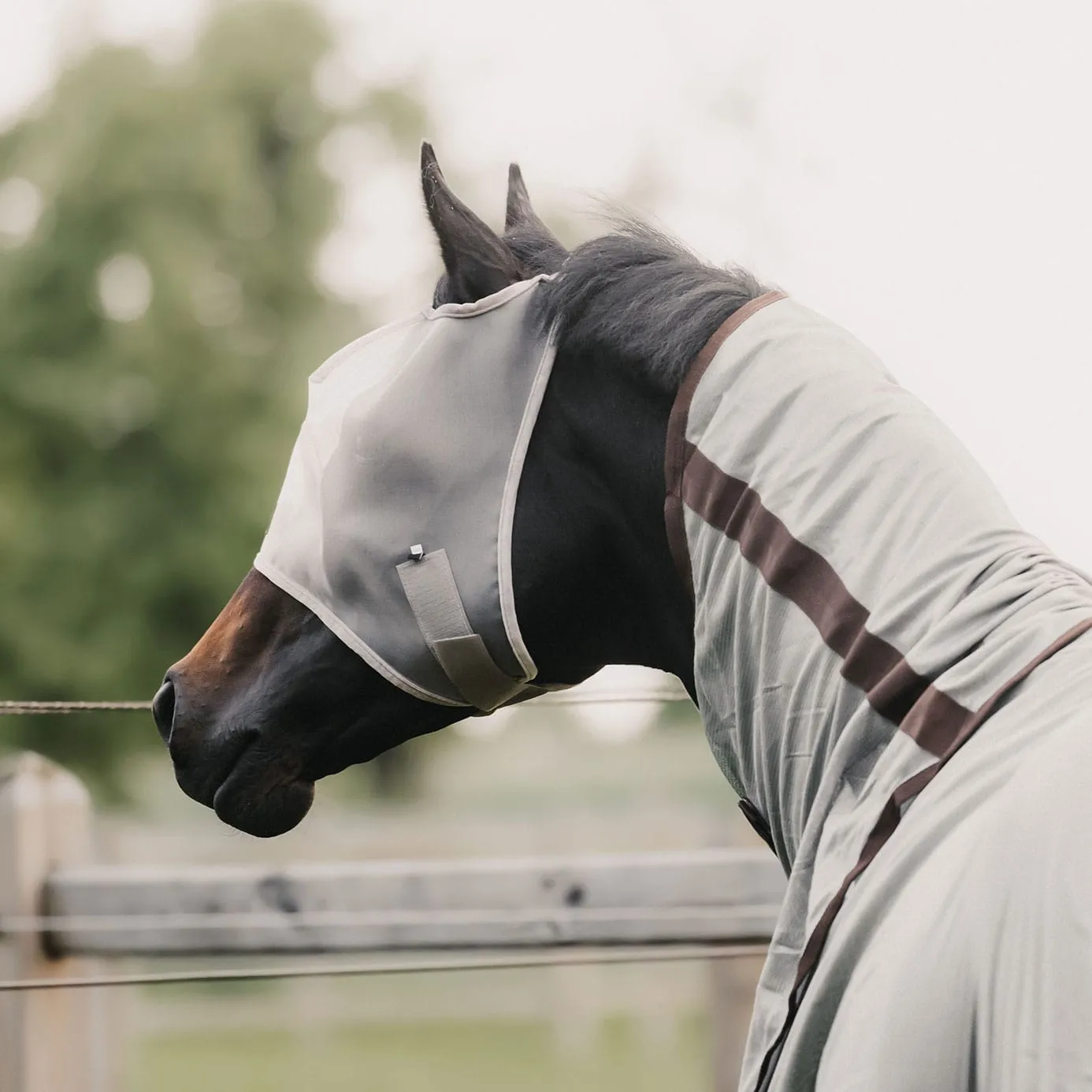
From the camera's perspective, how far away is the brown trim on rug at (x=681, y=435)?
1.32 meters

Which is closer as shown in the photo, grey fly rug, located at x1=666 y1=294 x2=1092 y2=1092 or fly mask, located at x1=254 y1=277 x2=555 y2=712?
grey fly rug, located at x1=666 y1=294 x2=1092 y2=1092

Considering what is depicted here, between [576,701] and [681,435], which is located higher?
[681,435]

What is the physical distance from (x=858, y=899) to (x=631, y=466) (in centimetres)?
53

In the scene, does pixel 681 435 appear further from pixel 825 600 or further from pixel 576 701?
pixel 576 701

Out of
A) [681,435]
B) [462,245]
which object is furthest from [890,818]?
Answer: [462,245]

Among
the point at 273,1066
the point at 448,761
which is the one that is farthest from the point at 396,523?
the point at 448,761

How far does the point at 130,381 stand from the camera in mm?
10578

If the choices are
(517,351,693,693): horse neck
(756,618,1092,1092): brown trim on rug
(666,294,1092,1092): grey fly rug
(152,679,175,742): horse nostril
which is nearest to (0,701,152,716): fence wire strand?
(152,679,175,742): horse nostril

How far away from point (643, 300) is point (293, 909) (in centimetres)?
146

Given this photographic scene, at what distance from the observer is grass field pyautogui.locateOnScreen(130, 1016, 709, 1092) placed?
28.1ft

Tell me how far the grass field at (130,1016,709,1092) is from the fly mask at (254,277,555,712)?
23.0 ft

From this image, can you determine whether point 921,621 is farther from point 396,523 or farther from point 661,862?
point 661,862

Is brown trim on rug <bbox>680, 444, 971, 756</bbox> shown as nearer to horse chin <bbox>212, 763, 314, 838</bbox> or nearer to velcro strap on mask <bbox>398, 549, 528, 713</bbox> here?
velcro strap on mask <bbox>398, 549, 528, 713</bbox>

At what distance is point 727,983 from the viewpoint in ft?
8.27
